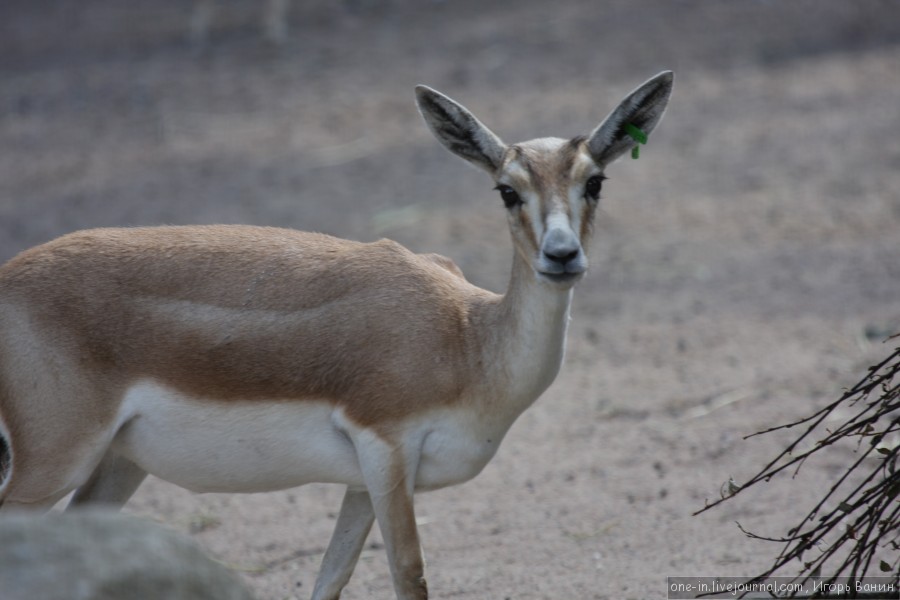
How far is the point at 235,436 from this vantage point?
5410mm

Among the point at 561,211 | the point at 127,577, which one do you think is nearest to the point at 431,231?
the point at 561,211

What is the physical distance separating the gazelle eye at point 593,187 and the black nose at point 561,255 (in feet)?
1.59

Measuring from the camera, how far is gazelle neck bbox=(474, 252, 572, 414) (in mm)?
5406

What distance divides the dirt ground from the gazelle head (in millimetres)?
1838

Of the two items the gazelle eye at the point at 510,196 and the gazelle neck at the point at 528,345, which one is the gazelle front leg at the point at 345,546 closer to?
the gazelle neck at the point at 528,345

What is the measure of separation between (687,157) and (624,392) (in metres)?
4.44

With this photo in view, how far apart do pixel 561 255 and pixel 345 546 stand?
1712mm

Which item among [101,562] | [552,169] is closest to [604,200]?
[552,169]

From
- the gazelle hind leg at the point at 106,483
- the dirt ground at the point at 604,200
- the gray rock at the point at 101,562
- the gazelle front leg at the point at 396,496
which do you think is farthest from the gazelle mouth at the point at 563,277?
the gazelle hind leg at the point at 106,483

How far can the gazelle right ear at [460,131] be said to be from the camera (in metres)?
5.68

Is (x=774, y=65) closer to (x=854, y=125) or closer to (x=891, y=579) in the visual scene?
(x=854, y=125)

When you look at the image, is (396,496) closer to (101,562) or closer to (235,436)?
(235,436)

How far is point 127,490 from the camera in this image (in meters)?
5.98

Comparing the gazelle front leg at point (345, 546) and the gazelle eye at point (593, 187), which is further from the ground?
the gazelle eye at point (593, 187)
